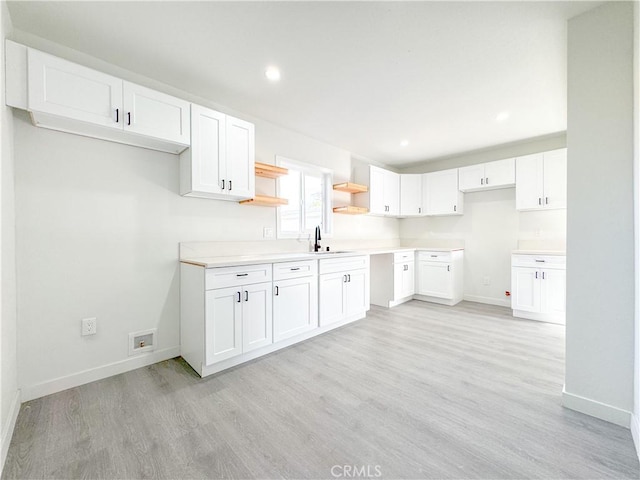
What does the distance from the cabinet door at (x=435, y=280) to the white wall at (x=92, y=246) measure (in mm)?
3441

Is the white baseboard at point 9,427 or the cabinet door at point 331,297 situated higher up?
the cabinet door at point 331,297

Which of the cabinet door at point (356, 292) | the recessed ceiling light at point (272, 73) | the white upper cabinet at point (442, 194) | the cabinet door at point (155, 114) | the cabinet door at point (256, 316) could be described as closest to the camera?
the cabinet door at point (155, 114)

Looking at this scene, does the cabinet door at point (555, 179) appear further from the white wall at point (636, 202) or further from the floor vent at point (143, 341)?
the floor vent at point (143, 341)

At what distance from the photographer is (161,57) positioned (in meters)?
2.12

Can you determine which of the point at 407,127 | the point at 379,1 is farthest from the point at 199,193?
the point at 407,127

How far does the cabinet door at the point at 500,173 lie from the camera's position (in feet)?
13.2

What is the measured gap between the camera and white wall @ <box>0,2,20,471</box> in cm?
147

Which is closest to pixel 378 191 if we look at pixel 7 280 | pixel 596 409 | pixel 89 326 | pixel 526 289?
pixel 526 289

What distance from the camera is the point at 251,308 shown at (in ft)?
7.97

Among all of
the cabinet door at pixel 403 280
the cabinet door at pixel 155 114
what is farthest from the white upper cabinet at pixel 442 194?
the cabinet door at pixel 155 114

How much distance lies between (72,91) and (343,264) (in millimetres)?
2782

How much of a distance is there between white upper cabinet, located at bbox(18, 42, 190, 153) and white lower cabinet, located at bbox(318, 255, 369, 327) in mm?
1945

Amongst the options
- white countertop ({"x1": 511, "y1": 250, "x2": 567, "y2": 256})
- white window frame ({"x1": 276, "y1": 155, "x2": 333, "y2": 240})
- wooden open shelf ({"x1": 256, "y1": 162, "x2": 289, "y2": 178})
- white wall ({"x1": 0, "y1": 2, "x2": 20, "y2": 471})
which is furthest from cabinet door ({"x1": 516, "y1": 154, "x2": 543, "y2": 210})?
white wall ({"x1": 0, "y1": 2, "x2": 20, "y2": 471})

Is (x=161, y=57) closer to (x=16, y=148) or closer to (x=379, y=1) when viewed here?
(x=16, y=148)
